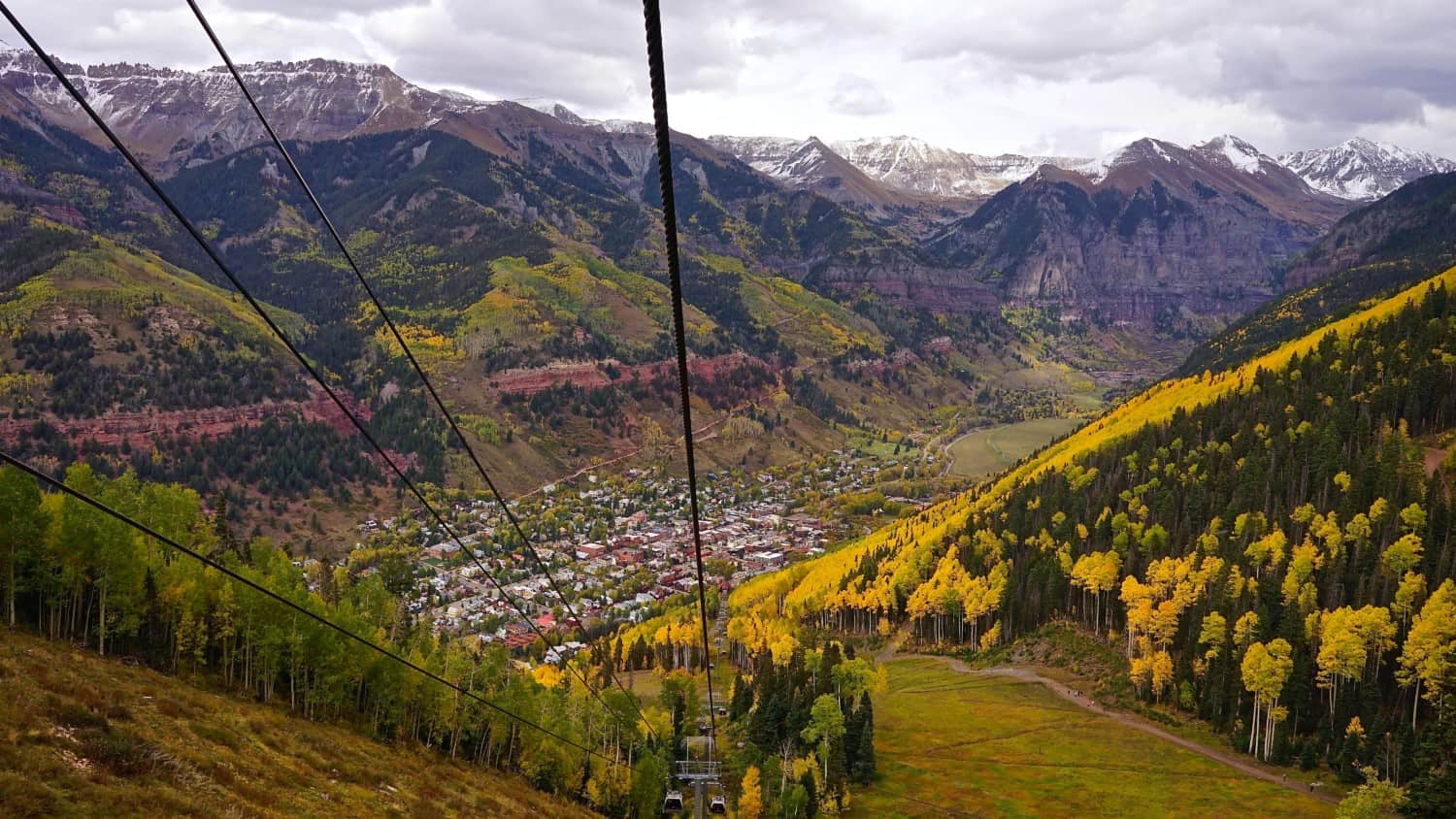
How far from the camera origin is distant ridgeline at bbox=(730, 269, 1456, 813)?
8006 cm

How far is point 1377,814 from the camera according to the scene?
62875mm

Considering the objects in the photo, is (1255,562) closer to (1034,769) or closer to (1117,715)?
(1117,715)

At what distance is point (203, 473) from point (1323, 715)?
20357 cm

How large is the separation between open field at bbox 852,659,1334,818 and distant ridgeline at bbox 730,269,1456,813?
799 cm

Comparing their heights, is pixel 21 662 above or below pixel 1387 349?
below

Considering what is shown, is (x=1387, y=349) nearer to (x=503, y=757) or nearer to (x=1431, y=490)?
(x=1431, y=490)

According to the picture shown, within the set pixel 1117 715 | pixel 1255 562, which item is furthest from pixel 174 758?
pixel 1255 562

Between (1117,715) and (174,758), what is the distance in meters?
89.7

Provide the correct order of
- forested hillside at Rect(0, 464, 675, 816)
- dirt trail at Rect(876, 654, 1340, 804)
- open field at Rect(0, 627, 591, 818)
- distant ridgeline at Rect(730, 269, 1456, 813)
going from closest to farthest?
open field at Rect(0, 627, 591, 818) → forested hillside at Rect(0, 464, 675, 816) → dirt trail at Rect(876, 654, 1340, 804) → distant ridgeline at Rect(730, 269, 1456, 813)

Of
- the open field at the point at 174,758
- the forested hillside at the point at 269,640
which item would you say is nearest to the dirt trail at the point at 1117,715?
the forested hillside at the point at 269,640


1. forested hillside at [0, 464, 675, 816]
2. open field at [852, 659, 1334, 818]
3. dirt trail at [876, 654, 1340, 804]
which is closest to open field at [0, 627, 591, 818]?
forested hillside at [0, 464, 675, 816]

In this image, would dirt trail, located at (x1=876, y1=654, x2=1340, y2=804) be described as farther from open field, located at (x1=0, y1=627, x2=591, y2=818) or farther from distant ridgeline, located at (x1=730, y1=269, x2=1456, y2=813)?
open field, located at (x1=0, y1=627, x2=591, y2=818)

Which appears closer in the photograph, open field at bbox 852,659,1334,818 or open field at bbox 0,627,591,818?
open field at bbox 0,627,591,818

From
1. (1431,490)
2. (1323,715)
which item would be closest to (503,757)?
(1323,715)
